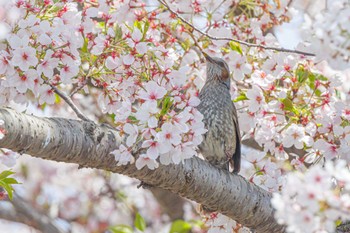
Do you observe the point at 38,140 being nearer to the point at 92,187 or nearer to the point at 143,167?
the point at 143,167

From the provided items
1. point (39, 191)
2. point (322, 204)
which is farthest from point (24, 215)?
point (322, 204)

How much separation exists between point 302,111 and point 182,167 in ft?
2.28

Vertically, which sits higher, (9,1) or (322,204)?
(9,1)

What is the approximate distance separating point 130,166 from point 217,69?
50.2 inches

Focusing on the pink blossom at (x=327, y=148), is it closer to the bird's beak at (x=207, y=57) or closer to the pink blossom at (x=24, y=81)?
the bird's beak at (x=207, y=57)

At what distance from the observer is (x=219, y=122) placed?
158 inches

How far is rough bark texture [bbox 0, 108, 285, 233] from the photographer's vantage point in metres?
2.73

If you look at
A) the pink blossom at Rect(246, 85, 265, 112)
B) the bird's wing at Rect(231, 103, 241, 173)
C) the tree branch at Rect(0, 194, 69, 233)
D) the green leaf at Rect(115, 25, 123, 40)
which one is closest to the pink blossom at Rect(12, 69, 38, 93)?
the green leaf at Rect(115, 25, 123, 40)

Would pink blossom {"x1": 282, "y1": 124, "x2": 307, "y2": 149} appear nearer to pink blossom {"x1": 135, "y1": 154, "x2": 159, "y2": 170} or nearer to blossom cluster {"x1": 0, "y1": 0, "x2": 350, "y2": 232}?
blossom cluster {"x1": 0, "y1": 0, "x2": 350, "y2": 232}

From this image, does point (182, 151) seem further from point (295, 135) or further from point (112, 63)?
point (295, 135)

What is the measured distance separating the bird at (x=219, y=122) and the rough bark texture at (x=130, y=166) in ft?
1.64

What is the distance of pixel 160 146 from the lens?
2732mm

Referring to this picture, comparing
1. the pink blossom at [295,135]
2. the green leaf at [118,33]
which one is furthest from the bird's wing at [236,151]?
the green leaf at [118,33]

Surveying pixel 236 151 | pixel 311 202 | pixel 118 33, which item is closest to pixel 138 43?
pixel 118 33
